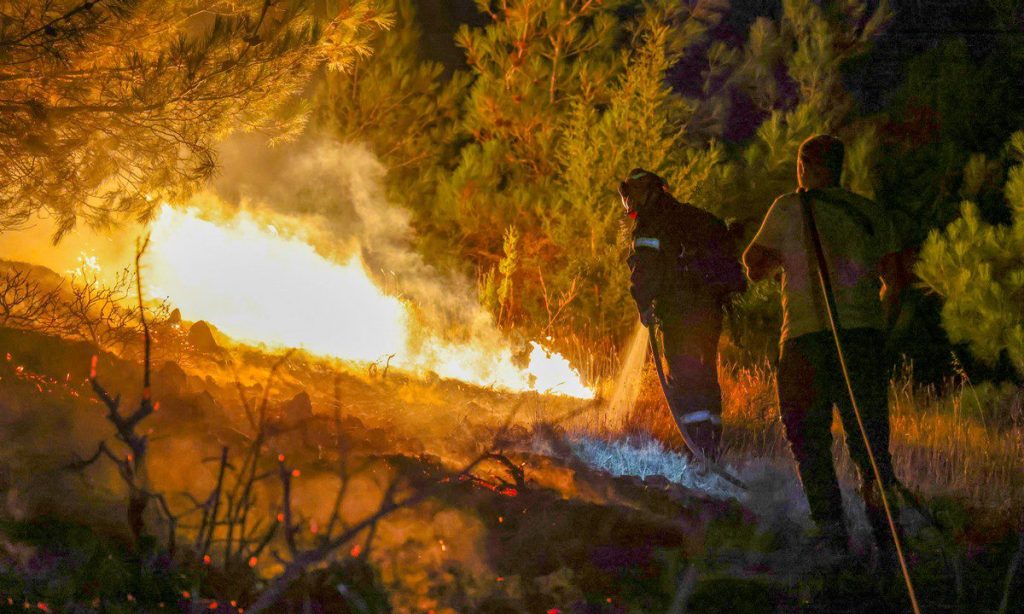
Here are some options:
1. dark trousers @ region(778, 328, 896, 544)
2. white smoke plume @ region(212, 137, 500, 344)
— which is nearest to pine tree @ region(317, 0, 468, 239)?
white smoke plume @ region(212, 137, 500, 344)

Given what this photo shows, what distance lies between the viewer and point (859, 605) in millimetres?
4441

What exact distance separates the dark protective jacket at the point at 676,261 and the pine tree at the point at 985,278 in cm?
376

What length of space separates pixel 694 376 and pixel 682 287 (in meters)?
0.54

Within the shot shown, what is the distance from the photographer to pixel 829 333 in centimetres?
493

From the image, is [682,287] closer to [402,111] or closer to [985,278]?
[985,278]

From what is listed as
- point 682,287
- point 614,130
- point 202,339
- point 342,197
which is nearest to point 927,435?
point 682,287

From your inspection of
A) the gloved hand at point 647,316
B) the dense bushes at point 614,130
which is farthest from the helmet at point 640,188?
the dense bushes at point 614,130

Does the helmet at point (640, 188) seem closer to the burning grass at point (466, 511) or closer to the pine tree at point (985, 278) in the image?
the burning grass at point (466, 511)

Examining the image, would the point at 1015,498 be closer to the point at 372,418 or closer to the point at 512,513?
the point at 512,513

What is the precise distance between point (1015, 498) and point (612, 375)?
184 inches

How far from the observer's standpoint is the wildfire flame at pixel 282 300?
1024 cm

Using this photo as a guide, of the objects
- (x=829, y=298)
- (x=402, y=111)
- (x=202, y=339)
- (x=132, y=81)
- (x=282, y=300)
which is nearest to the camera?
(x=829, y=298)

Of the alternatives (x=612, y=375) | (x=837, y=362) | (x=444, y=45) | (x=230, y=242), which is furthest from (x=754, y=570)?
(x=444, y=45)

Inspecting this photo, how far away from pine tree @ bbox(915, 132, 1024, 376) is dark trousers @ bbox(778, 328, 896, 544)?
4516 mm
